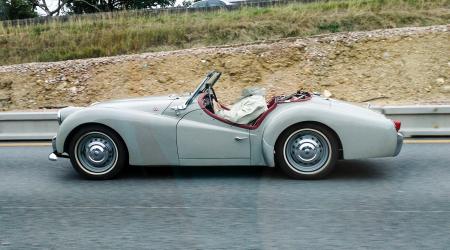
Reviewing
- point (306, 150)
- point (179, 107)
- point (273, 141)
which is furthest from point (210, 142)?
point (306, 150)

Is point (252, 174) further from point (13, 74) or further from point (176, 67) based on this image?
point (13, 74)

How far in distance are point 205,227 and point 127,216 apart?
2.52ft

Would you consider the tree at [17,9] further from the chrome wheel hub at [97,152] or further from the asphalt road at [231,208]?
the chrome wheel hub at [97,152]

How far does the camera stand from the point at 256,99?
628 cm

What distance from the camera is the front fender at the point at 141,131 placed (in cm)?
621

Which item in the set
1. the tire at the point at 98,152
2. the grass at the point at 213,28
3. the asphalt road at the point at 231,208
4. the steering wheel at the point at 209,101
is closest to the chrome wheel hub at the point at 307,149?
the asphalt road at the point at 231,208

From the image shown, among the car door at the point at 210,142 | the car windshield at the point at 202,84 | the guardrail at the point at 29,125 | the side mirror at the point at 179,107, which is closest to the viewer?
the car door at the point at 210,142

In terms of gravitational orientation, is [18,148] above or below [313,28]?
below

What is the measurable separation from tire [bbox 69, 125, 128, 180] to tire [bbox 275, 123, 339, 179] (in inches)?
65.7

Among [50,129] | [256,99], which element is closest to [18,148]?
[50,129]

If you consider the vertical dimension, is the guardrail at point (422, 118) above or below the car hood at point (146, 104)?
below

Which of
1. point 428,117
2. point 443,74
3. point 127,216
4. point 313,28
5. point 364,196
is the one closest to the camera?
point 127,216

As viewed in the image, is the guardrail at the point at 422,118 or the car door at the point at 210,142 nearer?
the car door at the point at 210,142

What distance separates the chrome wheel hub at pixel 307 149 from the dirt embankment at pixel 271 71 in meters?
6.67
